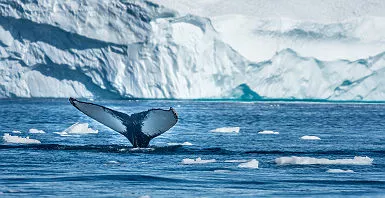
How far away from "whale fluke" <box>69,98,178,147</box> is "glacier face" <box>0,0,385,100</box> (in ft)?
140

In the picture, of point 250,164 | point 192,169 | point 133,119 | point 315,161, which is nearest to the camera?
point 192,169

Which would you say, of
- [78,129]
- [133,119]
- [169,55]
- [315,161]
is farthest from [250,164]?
[169,55]

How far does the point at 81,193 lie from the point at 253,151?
9.62 m

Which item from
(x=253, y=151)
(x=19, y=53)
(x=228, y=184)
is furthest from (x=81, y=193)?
(x=19, y=53)

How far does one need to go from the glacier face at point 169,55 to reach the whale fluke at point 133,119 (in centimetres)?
4275

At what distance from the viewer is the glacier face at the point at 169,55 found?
6197 centimetres

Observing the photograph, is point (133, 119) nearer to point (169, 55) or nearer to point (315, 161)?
point (315, 161)

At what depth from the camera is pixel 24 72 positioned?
2509 inches

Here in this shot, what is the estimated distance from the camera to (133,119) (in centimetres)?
1889

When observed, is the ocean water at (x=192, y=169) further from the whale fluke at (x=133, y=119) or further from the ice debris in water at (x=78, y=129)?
the ice debris in water at (x=78, y=129)

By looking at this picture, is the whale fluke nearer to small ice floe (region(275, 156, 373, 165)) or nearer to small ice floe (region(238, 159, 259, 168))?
small ice floe (region(238, 159, 259, 168))

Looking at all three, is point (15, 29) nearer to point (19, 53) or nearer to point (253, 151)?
point (19, 53)

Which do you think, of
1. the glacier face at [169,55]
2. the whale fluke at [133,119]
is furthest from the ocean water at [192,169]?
the glacier face at [169,55]

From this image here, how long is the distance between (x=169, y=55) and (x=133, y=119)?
4552cm
